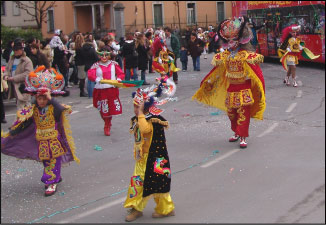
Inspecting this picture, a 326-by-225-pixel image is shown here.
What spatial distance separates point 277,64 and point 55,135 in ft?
55.1

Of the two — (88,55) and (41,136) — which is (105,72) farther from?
(88,55)

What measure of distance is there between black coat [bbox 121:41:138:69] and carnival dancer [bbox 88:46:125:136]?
6162 millimetres

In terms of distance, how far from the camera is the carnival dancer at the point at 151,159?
5.55m

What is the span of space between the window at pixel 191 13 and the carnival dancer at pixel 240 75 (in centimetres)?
3887

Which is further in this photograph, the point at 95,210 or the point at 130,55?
the point at 130,55

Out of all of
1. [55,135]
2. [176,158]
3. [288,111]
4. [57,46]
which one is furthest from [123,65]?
[55,135]

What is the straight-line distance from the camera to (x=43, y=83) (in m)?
6.61

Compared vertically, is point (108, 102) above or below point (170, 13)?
below

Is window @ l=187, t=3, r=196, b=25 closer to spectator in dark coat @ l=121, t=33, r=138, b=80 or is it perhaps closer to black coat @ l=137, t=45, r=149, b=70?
black coat @ l=137, t=45, r=149, b=70

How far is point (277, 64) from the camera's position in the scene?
22234 mm

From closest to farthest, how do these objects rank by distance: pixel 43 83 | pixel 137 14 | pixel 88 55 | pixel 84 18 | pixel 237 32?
pixel 43 83, pixel 237 32, pixel 88 55, pixel 137 14, pixel 84 18

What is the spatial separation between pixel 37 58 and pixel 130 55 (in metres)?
3.73

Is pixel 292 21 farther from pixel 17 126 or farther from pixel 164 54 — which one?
pixel 17 126

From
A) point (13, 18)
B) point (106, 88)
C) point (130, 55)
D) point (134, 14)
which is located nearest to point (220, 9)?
point (134, 14)
